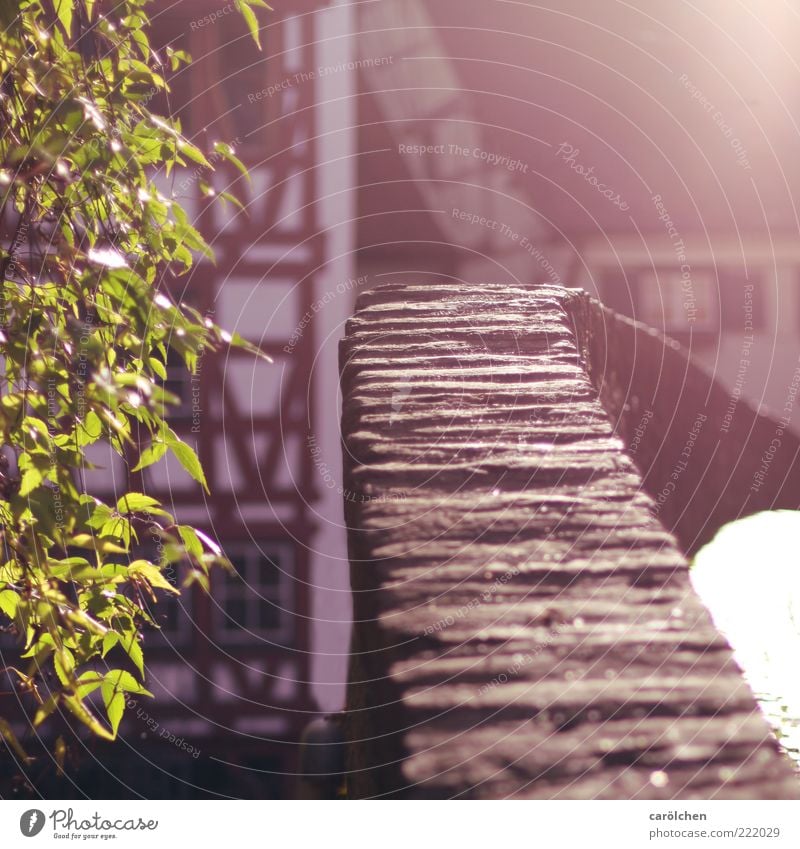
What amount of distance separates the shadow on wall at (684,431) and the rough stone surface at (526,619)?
0.67 m

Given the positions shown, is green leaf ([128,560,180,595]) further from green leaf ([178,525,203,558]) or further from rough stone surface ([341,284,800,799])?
rough stone surface ([341,284,800,799])

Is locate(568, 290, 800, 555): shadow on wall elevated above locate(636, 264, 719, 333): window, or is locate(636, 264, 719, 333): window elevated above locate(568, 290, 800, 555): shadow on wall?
locate(636, 264, 719, 333): window

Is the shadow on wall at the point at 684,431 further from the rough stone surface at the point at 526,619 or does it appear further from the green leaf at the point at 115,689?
the green leaf at the point at 115,689

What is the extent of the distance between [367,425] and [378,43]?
13.5 ft

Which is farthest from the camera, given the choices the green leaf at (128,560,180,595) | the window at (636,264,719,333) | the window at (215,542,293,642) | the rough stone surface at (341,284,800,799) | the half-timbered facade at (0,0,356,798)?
the window at (636,264,719,333)

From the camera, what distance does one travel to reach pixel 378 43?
4.84m

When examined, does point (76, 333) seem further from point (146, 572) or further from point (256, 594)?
point (256, 594)

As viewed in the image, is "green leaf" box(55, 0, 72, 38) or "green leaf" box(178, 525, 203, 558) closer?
"green leaf" box(178, 525, 203, 558)

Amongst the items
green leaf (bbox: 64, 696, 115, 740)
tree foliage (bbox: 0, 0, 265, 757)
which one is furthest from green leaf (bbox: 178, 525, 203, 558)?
green leaf (bbox: 64, 696, 115, 740)

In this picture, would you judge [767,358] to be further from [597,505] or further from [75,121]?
[75,121]

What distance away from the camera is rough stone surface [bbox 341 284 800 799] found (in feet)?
3.23

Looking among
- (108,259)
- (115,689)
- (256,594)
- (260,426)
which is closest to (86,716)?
(115,689)

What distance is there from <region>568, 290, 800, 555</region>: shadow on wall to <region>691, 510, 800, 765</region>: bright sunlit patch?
29cm

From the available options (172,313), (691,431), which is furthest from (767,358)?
(172,313)
